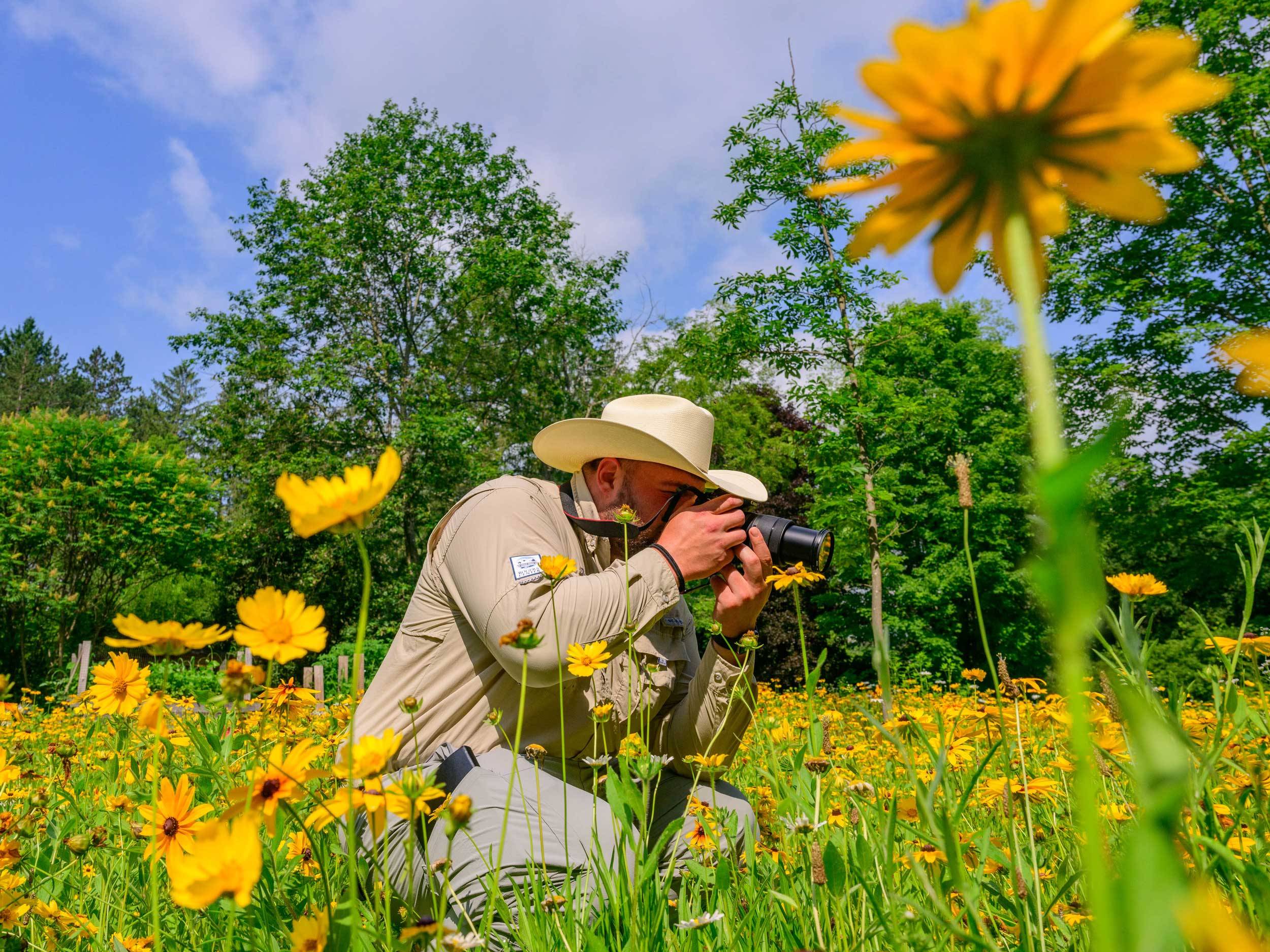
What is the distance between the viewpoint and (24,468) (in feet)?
39.6

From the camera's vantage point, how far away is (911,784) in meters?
0.67

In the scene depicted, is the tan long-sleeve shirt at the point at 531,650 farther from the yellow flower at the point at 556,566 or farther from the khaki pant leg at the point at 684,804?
the yellow flower at the point at 556,566

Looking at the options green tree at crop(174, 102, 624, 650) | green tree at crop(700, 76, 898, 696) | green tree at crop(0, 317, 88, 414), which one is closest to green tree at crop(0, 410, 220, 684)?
green tree at crop(174, 102, 624, 650)

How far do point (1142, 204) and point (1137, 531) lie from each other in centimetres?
1164

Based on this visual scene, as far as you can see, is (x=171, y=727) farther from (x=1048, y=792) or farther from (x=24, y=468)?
(x=24, y=468)

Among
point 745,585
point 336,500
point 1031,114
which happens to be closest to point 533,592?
point 745,585

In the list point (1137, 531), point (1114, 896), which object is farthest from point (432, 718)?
point (1137, 531)

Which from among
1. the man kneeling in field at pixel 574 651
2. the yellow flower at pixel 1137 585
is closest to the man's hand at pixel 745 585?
the man kneeling in field at pixel 574 651

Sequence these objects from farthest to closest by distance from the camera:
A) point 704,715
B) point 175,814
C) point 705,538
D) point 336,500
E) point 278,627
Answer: point 704,715
point 705,538
point 175,814
point 278,627
point 336,500

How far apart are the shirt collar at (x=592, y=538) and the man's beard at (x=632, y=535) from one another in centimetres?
2

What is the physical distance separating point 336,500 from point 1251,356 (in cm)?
49

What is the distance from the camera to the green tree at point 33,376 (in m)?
31.1

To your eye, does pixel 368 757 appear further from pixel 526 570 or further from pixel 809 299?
pixel 809 299

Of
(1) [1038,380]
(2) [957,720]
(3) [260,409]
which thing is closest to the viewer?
(1) [1038,380]
